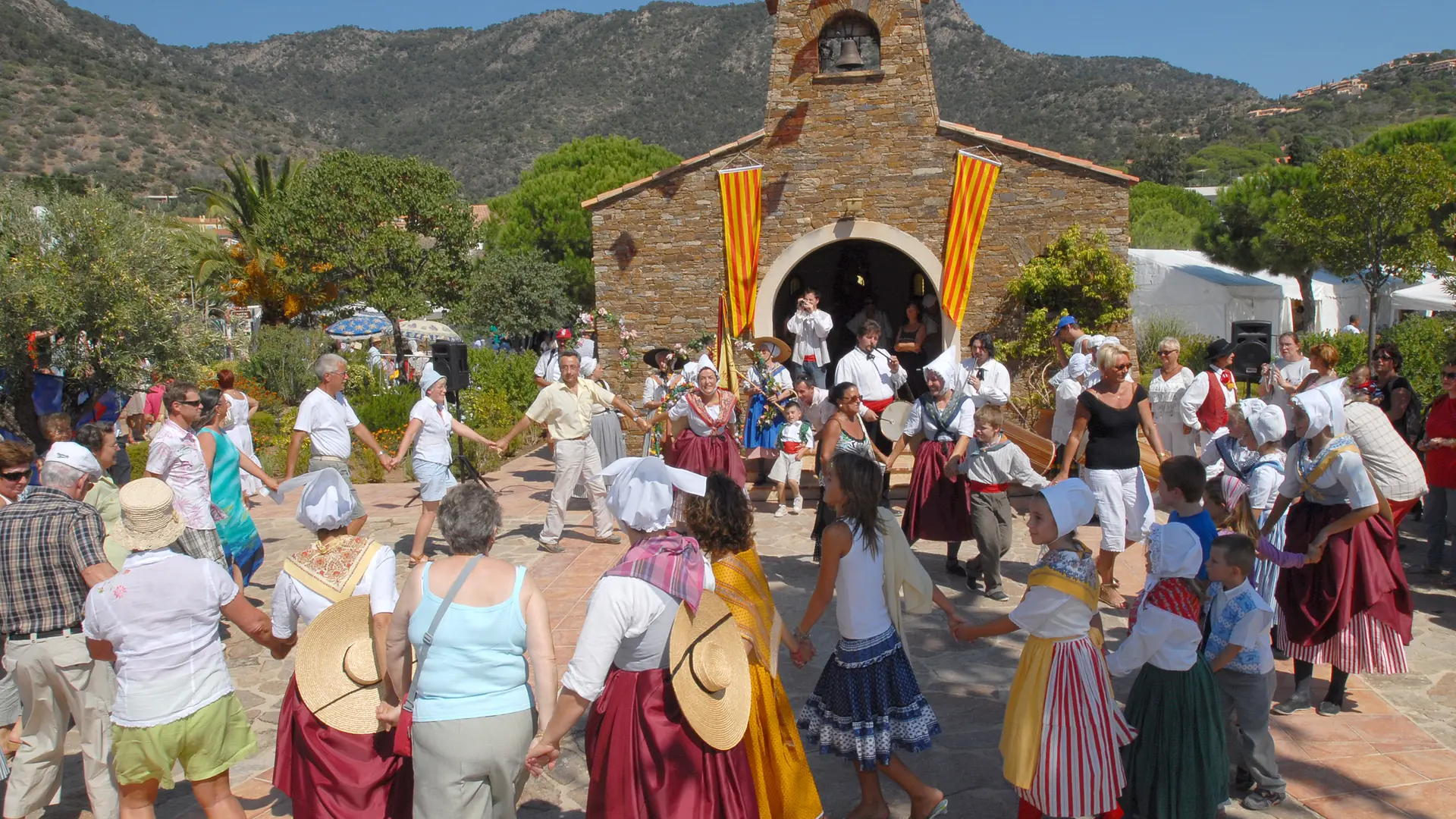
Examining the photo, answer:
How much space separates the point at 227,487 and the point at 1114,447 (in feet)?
19.3

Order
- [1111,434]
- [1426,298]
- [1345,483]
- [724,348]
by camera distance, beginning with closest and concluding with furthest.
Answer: [1345,483]
[1111,434]
[724,348]
[1426,298]

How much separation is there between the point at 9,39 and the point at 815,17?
2396 inches

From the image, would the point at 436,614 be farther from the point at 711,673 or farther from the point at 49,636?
the point at 49,636

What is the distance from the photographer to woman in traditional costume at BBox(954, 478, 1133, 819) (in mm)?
3525

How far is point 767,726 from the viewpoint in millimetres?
3576

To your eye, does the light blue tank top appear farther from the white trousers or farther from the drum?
the drum

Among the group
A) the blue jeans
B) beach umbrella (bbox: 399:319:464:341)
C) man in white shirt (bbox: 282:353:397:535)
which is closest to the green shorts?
man in white shirt (bbox: 282:353:397:535)

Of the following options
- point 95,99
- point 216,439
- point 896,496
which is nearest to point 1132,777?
point 216,439

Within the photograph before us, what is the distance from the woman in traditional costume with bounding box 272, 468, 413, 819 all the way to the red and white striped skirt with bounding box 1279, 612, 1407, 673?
4532mm

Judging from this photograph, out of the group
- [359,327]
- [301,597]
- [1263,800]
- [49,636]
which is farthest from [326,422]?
[359,327]

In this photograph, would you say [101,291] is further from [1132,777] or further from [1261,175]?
[1261,175]

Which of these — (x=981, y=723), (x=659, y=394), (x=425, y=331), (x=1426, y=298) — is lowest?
(x=981, y=723)

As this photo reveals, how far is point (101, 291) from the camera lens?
1009 centimetres

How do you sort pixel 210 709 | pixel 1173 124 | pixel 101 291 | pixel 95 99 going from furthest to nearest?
pixel 1173 124 < pixel 95 99 < pixel 101 291 < pixel 210 709
